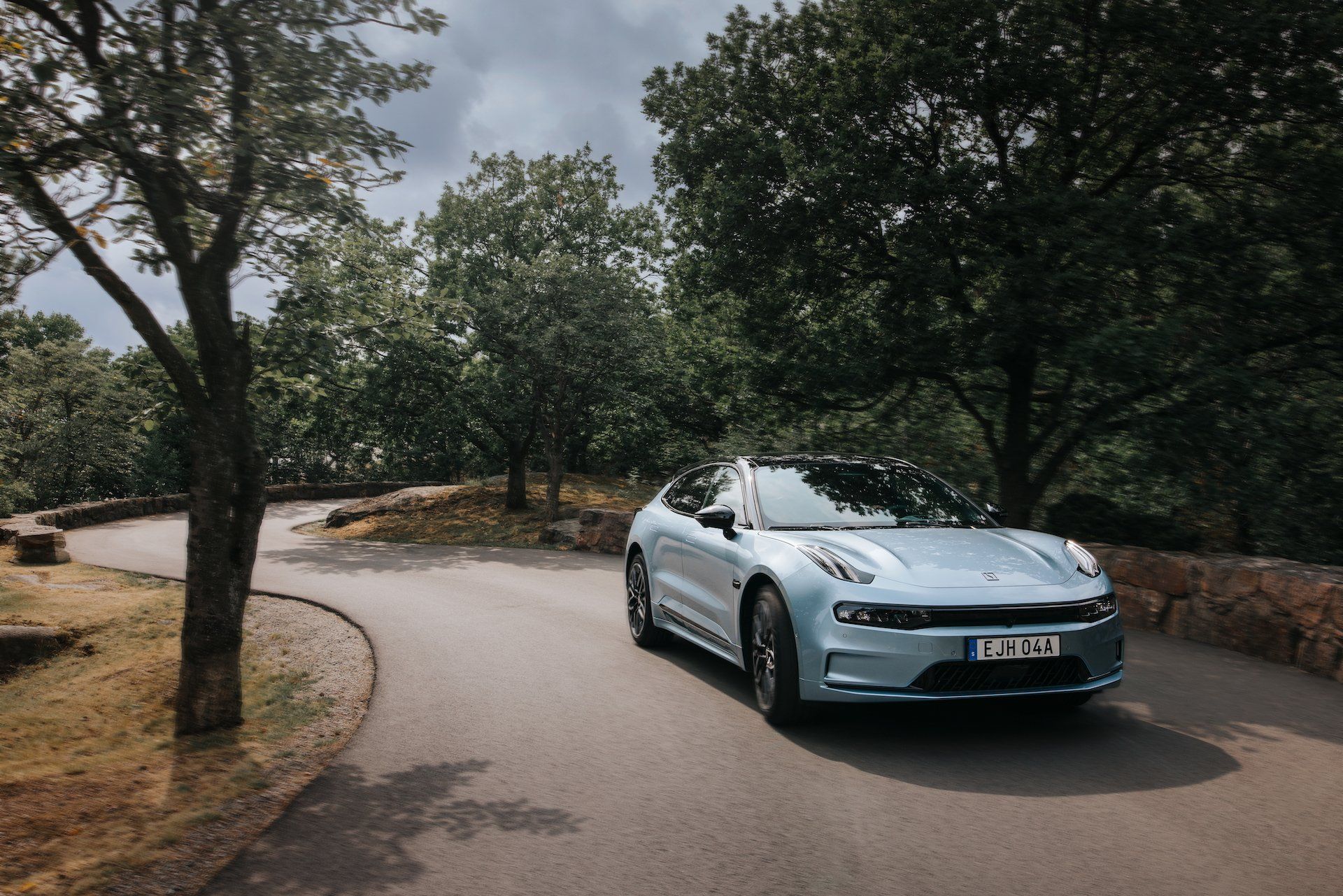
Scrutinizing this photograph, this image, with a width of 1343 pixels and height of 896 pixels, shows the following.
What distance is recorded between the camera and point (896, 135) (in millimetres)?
13484

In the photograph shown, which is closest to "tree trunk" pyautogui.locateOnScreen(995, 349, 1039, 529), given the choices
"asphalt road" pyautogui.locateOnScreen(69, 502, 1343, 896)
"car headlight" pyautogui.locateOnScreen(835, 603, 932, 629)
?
"asphalt road" pyautogui.locateOnScreen(69, 502, 1343, 896)

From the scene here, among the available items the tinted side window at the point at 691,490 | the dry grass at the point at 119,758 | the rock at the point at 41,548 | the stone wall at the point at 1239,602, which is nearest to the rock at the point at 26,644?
the dry grass at the point at 119,758

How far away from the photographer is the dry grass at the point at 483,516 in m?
23.5

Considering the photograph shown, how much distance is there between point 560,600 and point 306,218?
5877 mm

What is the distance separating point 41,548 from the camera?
1716 centimetres

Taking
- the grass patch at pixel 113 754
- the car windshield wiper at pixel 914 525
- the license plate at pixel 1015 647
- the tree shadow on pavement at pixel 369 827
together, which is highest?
the car windshield wiper at pixel 914 525

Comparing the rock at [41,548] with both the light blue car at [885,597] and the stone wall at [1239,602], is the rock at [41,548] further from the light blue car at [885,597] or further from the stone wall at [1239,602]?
the stone wall at [1239,602]

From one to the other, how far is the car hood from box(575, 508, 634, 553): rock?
11798 millimetres

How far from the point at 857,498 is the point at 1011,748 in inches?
84.4

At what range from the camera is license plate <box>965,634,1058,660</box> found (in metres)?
5.27

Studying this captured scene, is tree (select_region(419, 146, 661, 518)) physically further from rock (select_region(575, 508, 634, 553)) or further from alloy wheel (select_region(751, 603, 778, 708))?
alloy wheel (select_region(751, 603, 778, 708))

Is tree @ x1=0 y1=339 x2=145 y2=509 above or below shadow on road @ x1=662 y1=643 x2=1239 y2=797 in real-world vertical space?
above

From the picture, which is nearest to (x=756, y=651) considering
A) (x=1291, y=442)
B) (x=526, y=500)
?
(x=1291, y=442)

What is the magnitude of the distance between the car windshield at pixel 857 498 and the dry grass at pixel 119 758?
3.37 metres
